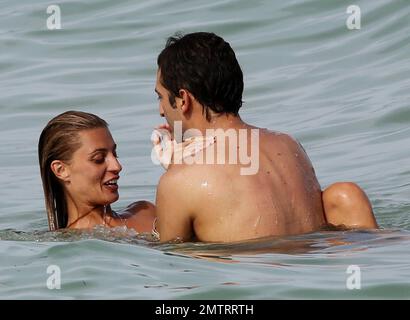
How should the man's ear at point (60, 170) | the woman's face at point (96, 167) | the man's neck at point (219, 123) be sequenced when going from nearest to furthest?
the man's neck at point (219, 123) < the woman's face at point (96, 167) < the man's ear at point (60, 170)

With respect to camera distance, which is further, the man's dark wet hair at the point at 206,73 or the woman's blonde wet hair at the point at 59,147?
the woman's blonde wet hair at the point at 59,147

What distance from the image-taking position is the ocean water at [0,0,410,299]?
575 centimetres

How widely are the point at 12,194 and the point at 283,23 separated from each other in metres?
4.21

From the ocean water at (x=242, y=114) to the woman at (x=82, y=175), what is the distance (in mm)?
174

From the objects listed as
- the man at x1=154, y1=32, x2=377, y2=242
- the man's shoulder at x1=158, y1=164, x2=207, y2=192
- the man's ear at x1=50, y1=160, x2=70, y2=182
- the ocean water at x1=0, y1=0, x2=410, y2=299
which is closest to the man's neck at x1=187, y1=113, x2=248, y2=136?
the man at x1=154, y1=32, x2=377, y2=242

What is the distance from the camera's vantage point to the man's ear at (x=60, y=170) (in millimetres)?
6906

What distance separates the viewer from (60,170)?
273 inches

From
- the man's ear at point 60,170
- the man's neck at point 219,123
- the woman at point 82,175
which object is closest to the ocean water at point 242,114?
the woman at point 82,175

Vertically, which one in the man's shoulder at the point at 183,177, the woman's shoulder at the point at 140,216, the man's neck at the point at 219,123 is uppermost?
the man's neck at the point at 219,123

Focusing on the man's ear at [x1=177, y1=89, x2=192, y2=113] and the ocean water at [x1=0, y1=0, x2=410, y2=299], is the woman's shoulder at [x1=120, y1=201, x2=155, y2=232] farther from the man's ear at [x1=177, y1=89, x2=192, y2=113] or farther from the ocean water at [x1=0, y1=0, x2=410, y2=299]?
the man's ear at [x1=177, y1=89, x2=192, y2=113]

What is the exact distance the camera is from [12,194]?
27.8 ft

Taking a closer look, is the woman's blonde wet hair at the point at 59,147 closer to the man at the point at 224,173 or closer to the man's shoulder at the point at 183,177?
the man at the point at 224,173

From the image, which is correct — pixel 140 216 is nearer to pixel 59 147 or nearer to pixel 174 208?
pixel 59 147

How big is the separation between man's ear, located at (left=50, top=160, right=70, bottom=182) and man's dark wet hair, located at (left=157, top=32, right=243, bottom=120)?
0.94 metres
